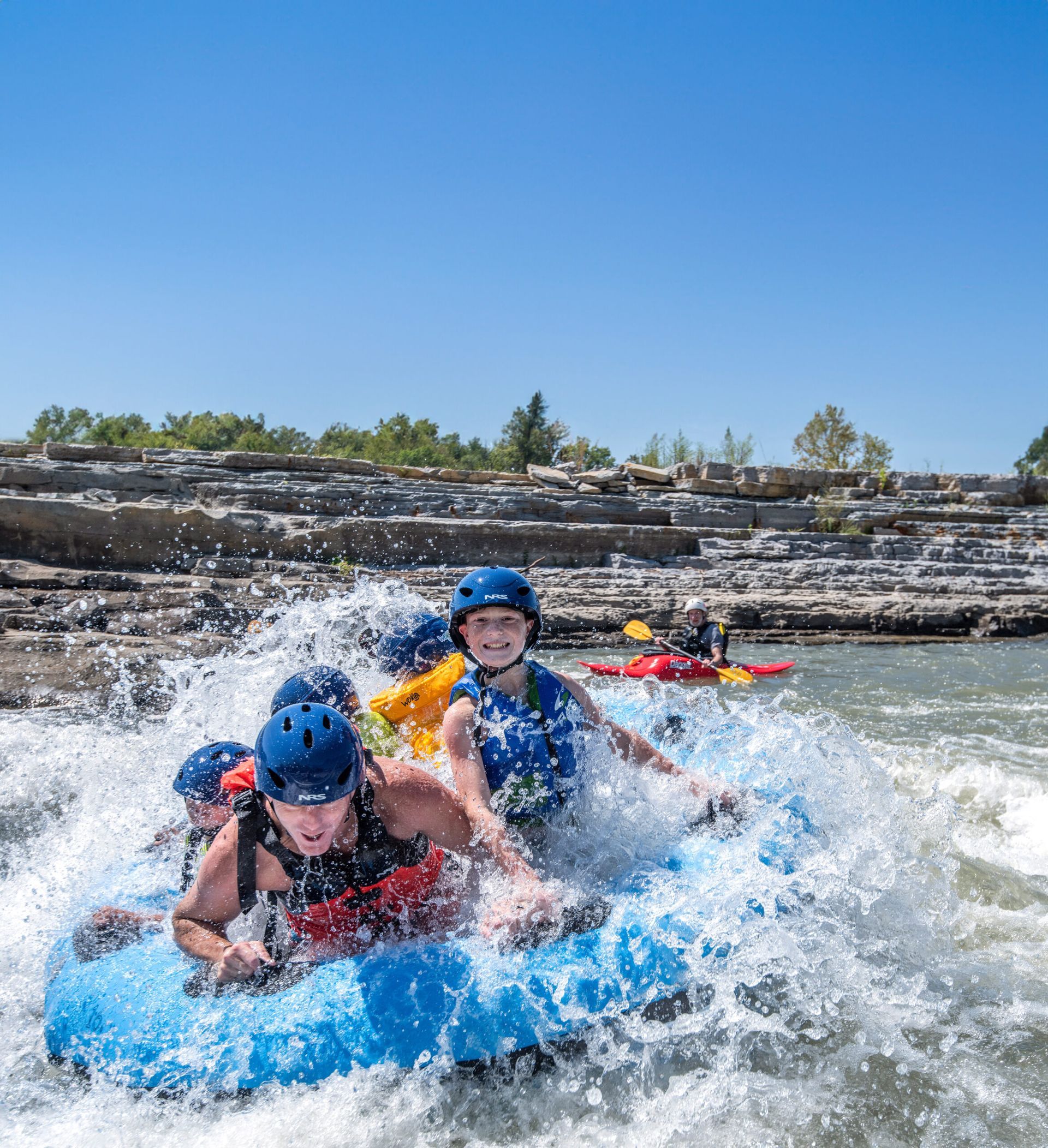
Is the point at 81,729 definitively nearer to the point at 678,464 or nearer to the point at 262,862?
the point at 262,862

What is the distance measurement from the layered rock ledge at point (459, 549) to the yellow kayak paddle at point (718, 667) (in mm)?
2208

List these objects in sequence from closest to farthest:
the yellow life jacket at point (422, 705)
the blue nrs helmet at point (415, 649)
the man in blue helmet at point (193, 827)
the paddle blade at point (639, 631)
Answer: the man in blue helmet at point (193, 827), the yellow life jacket at point (422, 705), the blue nrs helmet at point (415, 649), the paddle blade at point (639, 631)

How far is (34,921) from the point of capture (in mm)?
3246

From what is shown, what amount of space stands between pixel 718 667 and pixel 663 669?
64 centimetres

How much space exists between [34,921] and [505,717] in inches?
76.9

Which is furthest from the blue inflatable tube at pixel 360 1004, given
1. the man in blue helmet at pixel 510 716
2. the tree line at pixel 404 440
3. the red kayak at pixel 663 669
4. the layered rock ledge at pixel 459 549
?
the tree line at pixel 404 440

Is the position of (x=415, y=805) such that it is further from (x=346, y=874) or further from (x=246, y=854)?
(x=246, y=854)

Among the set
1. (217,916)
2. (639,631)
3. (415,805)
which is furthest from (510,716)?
(639,631)

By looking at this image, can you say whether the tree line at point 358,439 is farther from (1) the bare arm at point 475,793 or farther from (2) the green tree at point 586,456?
(1) the bare arm at point 475,793

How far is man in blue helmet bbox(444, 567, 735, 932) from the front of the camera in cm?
292

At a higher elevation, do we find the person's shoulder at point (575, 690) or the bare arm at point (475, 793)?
the person's shoulder at point (575, 690)

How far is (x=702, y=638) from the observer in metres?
10.2

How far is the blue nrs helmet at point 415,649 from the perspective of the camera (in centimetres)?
398

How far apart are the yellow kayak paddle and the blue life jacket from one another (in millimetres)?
6253
